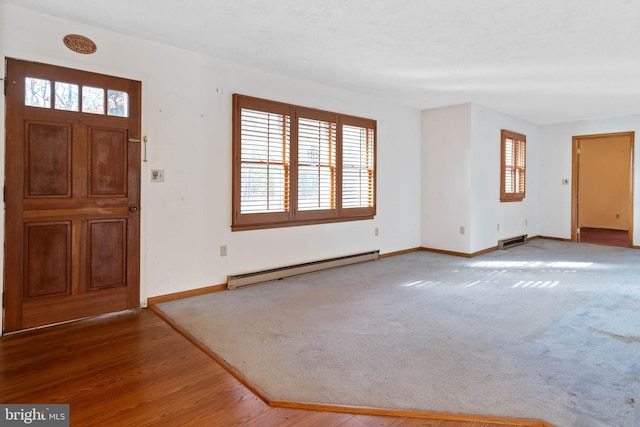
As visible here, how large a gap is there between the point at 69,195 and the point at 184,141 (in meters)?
1.10

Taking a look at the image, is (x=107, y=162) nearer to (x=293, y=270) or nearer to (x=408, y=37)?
(x=293, y=270)

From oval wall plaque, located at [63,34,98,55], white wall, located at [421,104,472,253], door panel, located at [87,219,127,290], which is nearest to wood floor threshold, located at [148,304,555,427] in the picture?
door panel, located at [87,219,127,290]

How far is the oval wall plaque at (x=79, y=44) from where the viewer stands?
10.0 ft

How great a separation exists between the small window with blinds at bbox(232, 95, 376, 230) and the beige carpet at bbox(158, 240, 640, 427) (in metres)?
0.83

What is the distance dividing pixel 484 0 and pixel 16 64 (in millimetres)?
3420

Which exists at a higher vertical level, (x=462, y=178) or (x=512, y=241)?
(x=462, y=178)

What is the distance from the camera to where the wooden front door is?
288cm

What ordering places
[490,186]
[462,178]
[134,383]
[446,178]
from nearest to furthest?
[134,383] < [462,178] < [446,178] < [490,186]

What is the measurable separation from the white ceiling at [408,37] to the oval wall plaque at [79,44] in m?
0.14

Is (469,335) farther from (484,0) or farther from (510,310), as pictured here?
(484,0)

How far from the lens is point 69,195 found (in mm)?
3104

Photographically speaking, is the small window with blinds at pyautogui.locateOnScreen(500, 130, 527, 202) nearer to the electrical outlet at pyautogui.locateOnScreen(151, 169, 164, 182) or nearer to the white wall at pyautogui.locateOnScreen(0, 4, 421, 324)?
the white wall at pyautogui.locateOnScreen(0, 4, 421, 324)

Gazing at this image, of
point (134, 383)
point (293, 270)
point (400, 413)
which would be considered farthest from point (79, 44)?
point (400, 413)

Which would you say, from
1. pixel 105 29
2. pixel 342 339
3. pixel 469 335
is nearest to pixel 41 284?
pixel 105 29
